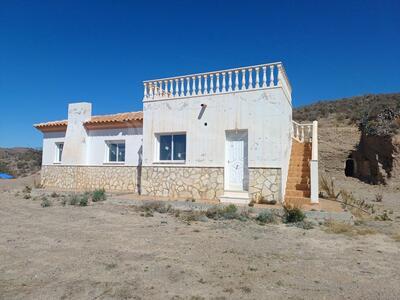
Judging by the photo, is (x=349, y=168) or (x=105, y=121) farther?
(x=349, y=168)

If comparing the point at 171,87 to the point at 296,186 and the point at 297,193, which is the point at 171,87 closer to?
the point at 296,186

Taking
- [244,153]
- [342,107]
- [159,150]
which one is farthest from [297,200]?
[342,107]

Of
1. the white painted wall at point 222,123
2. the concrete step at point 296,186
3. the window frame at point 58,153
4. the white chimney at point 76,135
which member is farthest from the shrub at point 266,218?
the window frame at point 58,153

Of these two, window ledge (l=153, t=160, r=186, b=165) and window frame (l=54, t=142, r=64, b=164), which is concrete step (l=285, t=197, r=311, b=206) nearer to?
window ledge (l=153, t=160, r=186, b=165)

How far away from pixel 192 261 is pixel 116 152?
1189 cm

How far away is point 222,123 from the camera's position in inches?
455

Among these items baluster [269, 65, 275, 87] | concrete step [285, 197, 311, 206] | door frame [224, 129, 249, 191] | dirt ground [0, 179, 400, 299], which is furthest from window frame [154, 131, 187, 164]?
dirt ground [0, 179, 400, 299]

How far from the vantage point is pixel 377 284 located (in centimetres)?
394

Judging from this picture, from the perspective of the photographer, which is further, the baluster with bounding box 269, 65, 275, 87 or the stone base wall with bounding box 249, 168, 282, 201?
the baluster with bounding box 269, 65, 275, 87

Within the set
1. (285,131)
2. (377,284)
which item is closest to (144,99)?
(285,131)

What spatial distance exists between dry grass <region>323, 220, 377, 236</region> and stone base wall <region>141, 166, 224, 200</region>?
4.71 m

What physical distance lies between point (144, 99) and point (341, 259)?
10292 mm

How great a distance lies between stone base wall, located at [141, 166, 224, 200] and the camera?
11.6m

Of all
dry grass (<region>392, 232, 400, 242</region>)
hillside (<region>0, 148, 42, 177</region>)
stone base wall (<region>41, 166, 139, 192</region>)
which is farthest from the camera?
hillside (<region>0, 148, 42, 177</region>)
